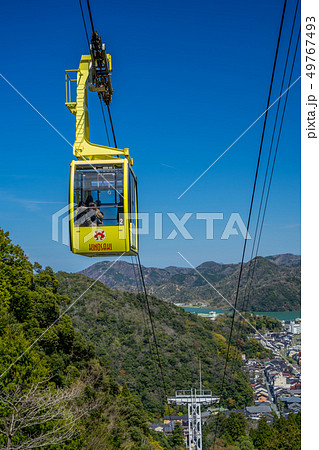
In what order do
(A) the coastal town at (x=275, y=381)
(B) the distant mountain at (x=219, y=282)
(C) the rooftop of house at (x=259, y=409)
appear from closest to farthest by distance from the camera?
1. (C) the rooftop of house at (x=259, y=409)
2. (A) the coastal town at (x=275, y=381)
3. (B) the distant mountain at (x=219, y=282)

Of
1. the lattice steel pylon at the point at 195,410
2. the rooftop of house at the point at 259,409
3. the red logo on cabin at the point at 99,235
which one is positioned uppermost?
the red logo on cabin at the point at 99,235

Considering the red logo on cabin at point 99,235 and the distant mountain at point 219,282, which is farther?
the distant mountain at point 219,282

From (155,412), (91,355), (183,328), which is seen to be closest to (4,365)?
(91,355)

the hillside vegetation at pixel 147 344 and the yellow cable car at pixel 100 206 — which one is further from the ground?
the yellow cable car at pixel 100 206

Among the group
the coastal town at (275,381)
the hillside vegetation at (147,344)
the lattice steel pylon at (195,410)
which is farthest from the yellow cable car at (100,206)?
the coastal town at (275,381)

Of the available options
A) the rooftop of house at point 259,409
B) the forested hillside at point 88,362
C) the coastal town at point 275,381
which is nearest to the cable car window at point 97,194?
the forested hillside at point 88,362

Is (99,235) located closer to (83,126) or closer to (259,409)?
(83,126)

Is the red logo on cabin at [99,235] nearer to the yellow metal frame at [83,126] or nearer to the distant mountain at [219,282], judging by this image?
the yellow metal frame at [83,126]

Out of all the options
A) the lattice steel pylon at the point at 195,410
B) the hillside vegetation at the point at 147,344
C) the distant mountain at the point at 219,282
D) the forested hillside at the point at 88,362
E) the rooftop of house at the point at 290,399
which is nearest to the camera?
the forested hillside at the point at 88,362
